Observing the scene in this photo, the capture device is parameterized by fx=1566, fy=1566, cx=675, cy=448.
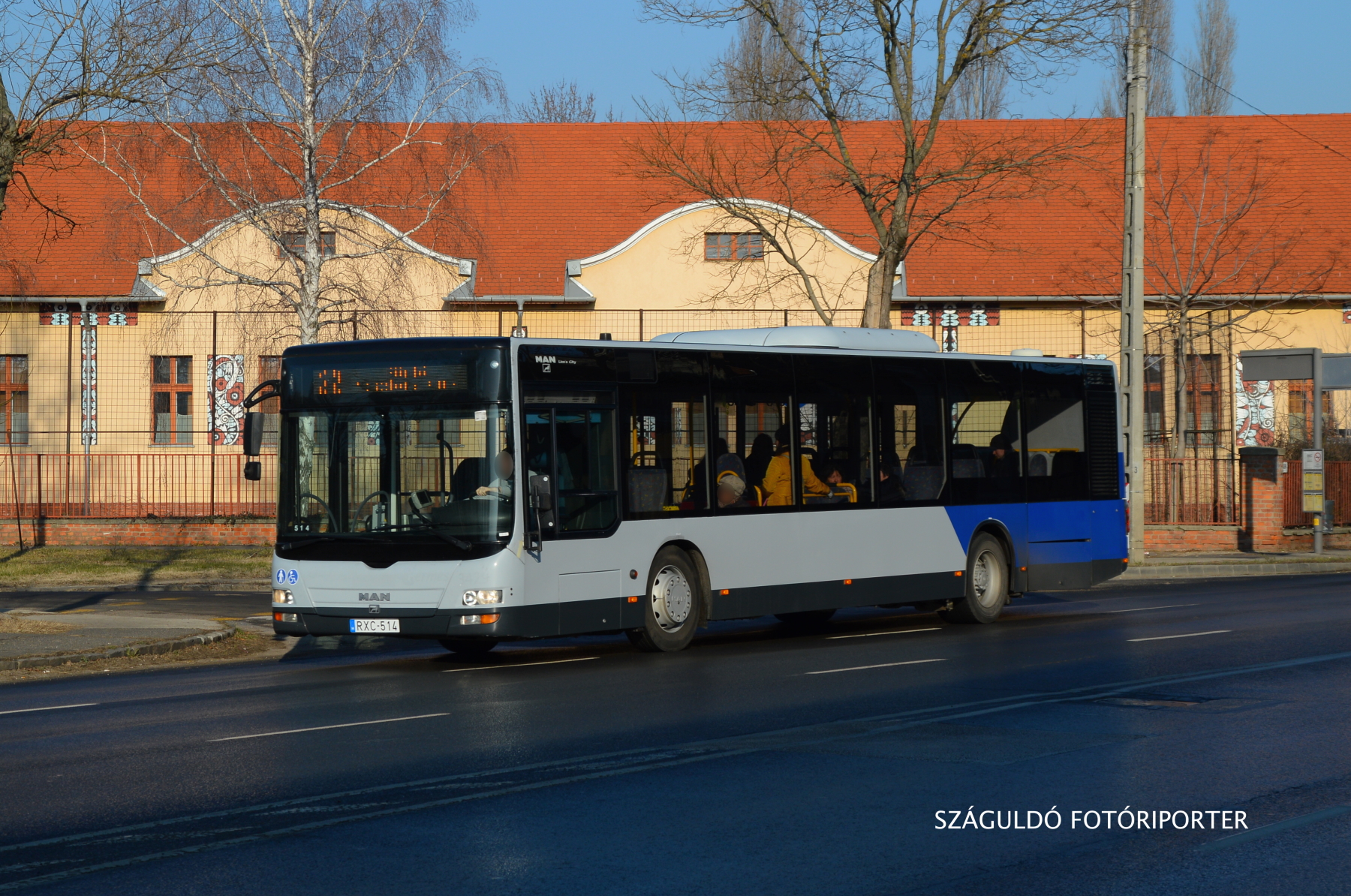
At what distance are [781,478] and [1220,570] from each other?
46.7 ft

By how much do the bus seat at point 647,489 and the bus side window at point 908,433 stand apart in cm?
301

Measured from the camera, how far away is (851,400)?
1653cm

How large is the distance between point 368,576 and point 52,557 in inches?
680

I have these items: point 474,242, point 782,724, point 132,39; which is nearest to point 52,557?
point 474,242

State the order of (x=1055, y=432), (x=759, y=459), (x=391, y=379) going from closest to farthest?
1. (x=391, y=379)
2. (x=759, y=459)
3. (x=1055, y=432)

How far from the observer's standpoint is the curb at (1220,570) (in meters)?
26.7

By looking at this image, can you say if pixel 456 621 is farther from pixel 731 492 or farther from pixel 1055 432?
pixel 1055 432

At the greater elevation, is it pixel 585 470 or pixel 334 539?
pixel 585 470

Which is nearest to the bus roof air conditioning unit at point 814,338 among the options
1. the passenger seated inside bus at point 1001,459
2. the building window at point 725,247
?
the passenger seated inside bus at point 1001,459

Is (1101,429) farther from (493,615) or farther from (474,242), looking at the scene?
(474,242)

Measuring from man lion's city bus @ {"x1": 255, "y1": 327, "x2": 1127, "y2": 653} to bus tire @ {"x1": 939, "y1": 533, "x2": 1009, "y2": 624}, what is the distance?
3cm

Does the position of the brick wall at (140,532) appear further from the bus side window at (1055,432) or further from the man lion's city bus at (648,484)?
the bus side window at (1055,432)

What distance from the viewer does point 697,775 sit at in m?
8.20

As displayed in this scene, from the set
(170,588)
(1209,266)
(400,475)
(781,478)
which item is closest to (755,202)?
(1209,266)
